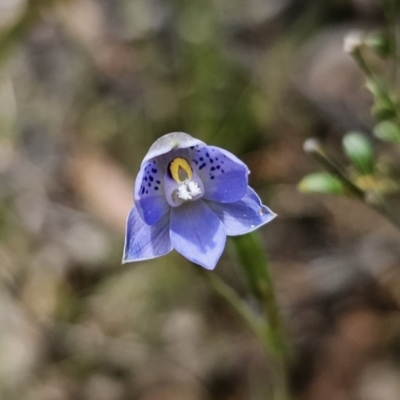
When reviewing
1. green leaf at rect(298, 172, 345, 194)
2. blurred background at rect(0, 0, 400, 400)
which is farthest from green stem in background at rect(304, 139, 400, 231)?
blurred background at rect(0, 0, 400, 400)

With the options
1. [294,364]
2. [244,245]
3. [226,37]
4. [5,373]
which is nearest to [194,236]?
[244,245]

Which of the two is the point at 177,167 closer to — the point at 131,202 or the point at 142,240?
the point at 142,240

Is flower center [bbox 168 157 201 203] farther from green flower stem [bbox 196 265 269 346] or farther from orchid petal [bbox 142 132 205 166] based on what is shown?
green flower stem [bbox 196 265 269 346]

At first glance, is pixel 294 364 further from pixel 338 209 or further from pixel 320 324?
pixel 338 209

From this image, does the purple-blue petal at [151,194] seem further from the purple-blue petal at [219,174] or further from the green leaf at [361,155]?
the green leaf at [361,155]

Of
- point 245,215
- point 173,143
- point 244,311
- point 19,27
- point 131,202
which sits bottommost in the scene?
point 131,202

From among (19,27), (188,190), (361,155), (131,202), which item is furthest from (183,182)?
(19,27)
